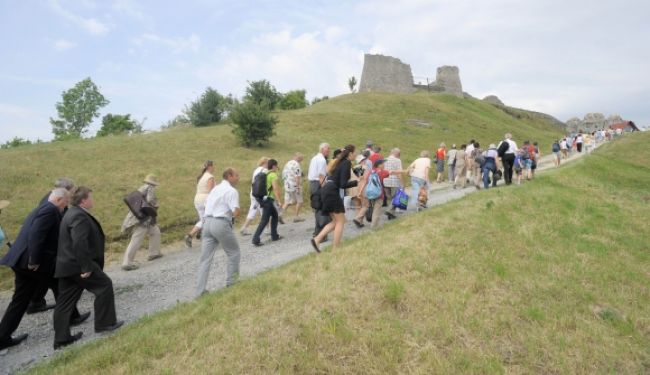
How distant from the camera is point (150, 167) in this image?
1733 cm

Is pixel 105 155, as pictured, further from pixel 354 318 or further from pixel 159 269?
pixel 354 318

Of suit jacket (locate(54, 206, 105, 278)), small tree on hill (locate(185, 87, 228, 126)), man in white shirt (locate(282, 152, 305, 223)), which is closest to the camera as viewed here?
suit jacket (locate(54, 206, 105, 278))

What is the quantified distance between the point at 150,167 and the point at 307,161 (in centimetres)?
749

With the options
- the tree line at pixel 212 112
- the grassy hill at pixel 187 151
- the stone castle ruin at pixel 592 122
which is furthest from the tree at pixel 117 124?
the stone castle ruin at pixel 592 122

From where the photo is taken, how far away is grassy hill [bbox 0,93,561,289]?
12812 mm

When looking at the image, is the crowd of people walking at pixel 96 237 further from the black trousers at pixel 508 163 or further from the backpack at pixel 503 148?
the black trousers at pixel 508 163

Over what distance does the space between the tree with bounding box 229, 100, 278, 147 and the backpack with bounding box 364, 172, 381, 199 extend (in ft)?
48.2

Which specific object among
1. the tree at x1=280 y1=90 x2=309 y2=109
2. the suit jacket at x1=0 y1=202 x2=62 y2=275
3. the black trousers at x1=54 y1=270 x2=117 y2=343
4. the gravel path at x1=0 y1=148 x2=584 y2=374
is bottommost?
the gravel path at x1=0 y1=148 x2=584 y2=374

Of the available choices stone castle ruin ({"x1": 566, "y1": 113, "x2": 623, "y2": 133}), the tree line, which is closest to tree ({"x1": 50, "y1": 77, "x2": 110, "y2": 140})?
the tree line

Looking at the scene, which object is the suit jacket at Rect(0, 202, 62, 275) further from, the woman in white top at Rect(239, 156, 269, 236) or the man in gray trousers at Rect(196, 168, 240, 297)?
the woman in white top at Rect(239, 156, 269, 236)

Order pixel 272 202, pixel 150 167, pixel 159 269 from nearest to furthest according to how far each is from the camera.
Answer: pixel 159 269, pixel 272 202, pixel 150 167

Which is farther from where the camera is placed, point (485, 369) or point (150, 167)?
point (150, 167)

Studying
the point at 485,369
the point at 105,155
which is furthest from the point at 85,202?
the point at 105,155

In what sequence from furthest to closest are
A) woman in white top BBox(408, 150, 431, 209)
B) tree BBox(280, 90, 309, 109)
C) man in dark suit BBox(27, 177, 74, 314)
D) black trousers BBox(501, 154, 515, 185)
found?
tree BBox(280, 90, 309, 109) < black trousers BBox(501, 154, 515, 185) < woman in white top BBox(408, 150, 431, 209) < man in dark suit BBox(27, 177, 74, 314)
